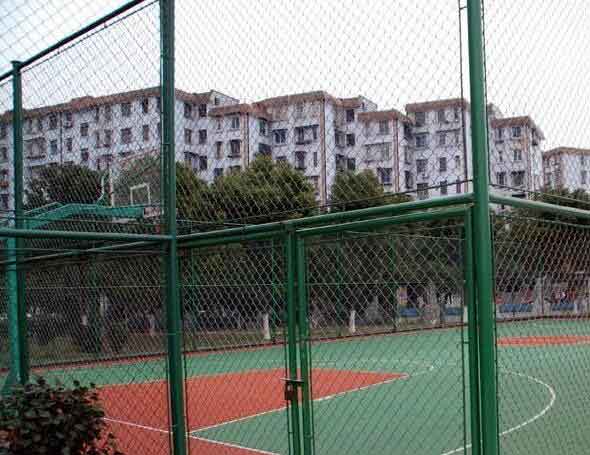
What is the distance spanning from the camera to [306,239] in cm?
433

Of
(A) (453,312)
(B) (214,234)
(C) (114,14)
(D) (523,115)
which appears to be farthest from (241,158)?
(A) (453,312)

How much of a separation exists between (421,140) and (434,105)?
209mm

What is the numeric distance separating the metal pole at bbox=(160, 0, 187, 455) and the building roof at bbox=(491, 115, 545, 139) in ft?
7.78

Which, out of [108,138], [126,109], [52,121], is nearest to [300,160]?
[126,109]

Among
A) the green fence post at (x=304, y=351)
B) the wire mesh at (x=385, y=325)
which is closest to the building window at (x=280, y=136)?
the green fence post at (x=304, y=351)

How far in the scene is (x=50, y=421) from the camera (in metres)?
4.31

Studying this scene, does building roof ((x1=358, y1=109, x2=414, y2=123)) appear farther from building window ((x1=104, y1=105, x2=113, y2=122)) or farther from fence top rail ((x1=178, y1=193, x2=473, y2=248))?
building window ((x1=104, y1=105, x2=113, y2=122))

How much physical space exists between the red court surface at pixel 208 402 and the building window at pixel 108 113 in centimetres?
281

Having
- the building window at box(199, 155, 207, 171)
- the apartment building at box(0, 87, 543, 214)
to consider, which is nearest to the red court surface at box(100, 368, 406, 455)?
the building window at box(199, 155, 207, 171)

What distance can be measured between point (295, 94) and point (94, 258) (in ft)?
7.44

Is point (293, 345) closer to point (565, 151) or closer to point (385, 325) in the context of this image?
point (565, 151)

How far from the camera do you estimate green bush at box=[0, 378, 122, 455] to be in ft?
13.9

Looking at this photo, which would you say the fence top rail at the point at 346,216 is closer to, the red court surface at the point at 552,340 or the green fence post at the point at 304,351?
the green fence post at the point at 304,351

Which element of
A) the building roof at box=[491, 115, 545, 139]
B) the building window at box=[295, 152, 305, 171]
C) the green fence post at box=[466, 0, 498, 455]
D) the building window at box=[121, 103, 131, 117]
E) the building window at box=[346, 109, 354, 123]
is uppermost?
the building window at box=[121, 103, 131, 117]
